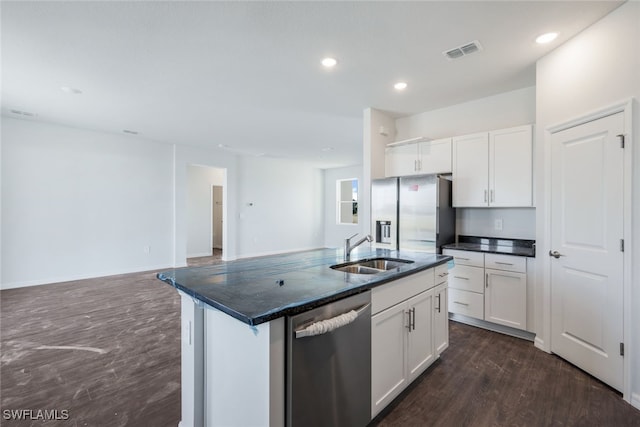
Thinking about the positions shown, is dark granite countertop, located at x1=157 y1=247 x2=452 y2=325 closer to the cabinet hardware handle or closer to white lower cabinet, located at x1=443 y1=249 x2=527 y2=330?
the cabinet hardware handle

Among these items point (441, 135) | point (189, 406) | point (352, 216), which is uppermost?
point (441, 135)

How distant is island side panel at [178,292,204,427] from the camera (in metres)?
1.52

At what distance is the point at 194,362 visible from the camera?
59.6 inches

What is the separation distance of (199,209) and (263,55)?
627cm

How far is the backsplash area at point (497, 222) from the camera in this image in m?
3.36

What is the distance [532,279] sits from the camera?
2861mm

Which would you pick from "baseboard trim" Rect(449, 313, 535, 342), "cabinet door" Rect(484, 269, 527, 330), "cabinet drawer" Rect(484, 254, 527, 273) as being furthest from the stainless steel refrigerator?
"baseboard trim" Rect(449, 313, 535, 342)

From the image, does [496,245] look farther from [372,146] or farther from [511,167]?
[372,146]

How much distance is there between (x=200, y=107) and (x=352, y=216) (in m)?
6.01

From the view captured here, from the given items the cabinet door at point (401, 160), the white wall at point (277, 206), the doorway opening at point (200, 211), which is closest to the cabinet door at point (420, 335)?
the cabinet door at point (401, 160)

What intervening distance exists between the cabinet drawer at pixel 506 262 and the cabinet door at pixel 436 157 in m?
1.19

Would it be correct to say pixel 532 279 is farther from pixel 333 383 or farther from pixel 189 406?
pixel 189 406

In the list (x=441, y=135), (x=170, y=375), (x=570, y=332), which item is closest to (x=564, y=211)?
(x=570, y=332)

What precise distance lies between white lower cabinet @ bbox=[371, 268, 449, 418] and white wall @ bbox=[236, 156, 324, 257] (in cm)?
615
